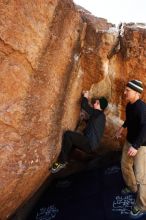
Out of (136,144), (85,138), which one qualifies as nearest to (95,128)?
(85,138)

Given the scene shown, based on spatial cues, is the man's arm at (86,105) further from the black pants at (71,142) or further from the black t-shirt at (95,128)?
the black pants at (71,142)

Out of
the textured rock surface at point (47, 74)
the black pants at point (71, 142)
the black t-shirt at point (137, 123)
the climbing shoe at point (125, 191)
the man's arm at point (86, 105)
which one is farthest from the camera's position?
the climbing shoe at point (125, 191)

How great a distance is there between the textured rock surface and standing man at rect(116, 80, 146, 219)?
1.22 m

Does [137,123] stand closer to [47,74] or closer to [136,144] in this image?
[136,144]

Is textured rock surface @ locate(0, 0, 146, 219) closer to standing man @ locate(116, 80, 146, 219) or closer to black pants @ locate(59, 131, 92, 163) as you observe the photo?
black pants @ locate(59, 131, 92, 163)

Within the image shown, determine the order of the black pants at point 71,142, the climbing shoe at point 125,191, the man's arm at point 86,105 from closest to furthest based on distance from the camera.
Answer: the black pants at point 71,142, the man's arm at point 86,105, the climbing shoe at point 125,191

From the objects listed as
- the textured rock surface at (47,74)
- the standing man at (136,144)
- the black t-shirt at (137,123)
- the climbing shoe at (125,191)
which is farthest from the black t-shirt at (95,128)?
the climbing shoe at (125,191)

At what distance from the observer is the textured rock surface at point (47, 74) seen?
5.29m

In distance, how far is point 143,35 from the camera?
6965 mm

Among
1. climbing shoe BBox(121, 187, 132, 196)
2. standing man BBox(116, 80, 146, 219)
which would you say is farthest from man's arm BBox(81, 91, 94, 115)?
climbing shoe BBox(121, 187, 132, 196)

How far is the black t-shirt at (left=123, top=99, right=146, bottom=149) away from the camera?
5.59m

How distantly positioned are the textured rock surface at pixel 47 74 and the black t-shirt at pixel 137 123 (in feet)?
4.07

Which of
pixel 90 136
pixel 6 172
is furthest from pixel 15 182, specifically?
pixel 90 136

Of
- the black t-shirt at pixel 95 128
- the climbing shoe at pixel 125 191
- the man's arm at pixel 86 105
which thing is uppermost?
the man's arm at pixel 86 105
